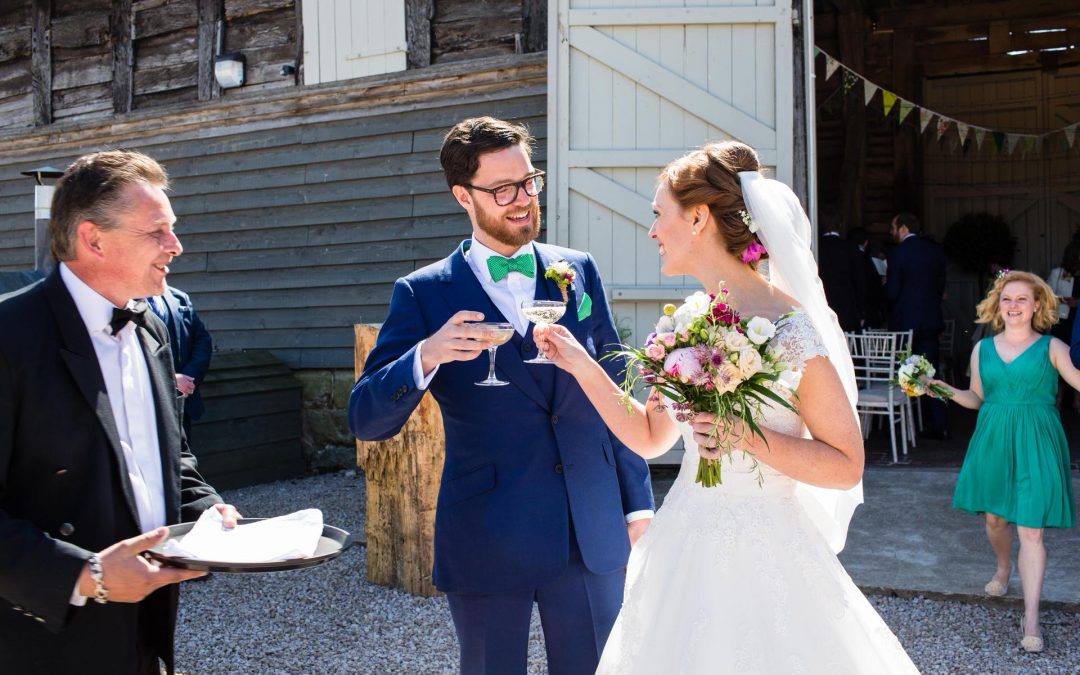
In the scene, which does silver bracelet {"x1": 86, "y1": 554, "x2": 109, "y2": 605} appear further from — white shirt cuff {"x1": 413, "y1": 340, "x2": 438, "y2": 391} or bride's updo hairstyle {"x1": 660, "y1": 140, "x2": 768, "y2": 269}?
bride's updo hairstyle {"x1": 660, "y1": 140, "x2": 768, "y2": 269}

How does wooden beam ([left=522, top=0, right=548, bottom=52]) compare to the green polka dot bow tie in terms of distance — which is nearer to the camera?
the green polka dot bow tie

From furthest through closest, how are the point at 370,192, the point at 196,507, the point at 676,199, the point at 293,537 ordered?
the point at 370,192 → the point at 676,199 → the point at 196,507 → the point at 293,537

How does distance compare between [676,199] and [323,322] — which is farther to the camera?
[323,322]

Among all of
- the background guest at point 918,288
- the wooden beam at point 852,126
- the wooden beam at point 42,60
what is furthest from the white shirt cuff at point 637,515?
the wooden beam at point 852,126

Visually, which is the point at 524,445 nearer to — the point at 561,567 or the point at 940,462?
the point at 561,567

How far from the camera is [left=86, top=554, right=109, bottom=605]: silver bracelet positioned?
1.89 metres

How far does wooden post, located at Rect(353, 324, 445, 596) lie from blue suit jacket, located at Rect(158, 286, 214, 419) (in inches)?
45.2

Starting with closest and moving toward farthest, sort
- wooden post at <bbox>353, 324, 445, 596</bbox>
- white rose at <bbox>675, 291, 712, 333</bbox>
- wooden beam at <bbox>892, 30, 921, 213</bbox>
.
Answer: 1. white rose at <bbox>675, 291, 712, 333</bbox>
2. wooden post at <bbox>353, 324, 445, 596</bbox>
3. wooden beam at <bbox>892, 30, 921, 213</bbox>

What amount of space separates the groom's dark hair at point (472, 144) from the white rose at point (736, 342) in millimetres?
818

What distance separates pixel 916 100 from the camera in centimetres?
1280

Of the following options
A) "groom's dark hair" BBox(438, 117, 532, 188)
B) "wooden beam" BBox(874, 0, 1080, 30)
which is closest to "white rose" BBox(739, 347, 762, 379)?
"groom's dark hair" BBox(438, 117, 532, 188)

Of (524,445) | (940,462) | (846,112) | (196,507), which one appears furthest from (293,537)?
(846,112)

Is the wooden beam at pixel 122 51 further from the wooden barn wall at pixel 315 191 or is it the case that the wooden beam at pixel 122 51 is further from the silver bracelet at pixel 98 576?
the silver bracelet at pixel 98 576

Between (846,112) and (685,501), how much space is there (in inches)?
419
